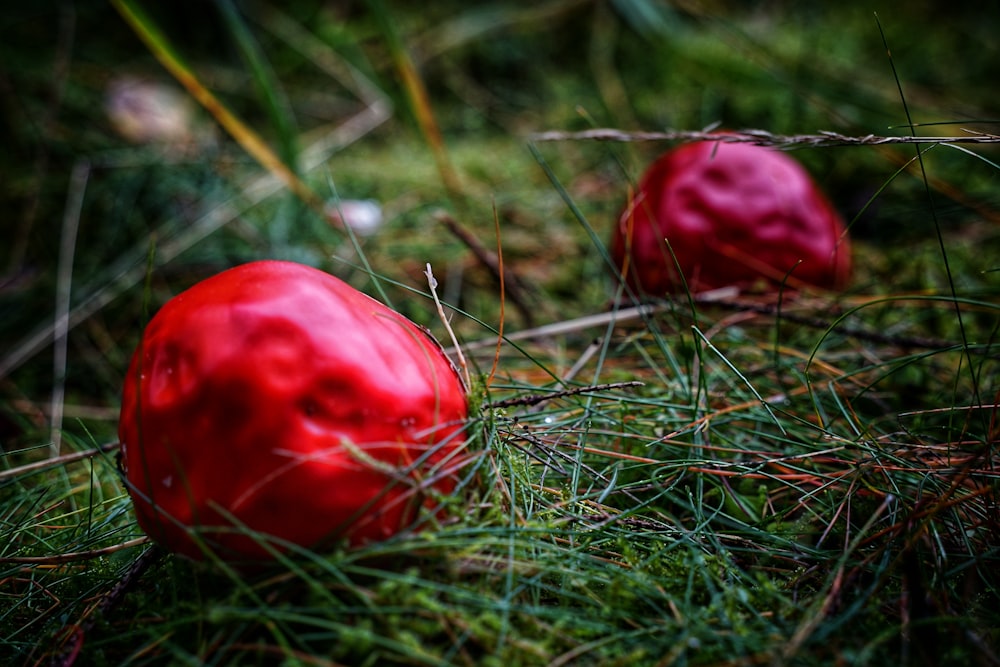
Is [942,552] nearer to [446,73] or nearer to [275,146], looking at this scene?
[275,146]

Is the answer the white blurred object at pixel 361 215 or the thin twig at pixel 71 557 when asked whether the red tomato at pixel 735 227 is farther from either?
the thin twig at pixel 71 557

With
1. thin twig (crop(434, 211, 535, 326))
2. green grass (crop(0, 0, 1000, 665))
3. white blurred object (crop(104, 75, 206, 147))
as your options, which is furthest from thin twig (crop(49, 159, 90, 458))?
thin twig (crop(434, 211, 535, 326))

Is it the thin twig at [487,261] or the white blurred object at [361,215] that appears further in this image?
the white blurred object at [361,215]

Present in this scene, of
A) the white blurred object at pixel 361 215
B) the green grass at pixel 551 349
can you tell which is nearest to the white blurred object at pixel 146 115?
the green grass at pixel 551 349

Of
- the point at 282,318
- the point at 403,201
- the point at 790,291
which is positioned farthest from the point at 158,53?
the point at 790,291

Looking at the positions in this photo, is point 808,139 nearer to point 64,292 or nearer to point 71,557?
point 71,557

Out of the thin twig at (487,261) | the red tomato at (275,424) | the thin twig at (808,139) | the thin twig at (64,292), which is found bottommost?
the thin twig at (64,292)

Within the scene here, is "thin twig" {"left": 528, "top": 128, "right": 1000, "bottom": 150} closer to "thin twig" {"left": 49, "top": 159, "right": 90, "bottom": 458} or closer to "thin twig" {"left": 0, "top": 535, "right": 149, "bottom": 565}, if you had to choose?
"thin twig" {"left": 0, "top": 535, "right": 149, "bottom": 565}
